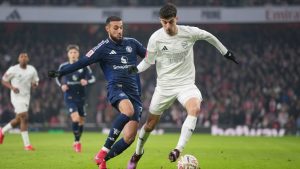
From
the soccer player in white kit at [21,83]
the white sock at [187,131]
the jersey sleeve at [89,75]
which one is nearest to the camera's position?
the white sock at [187,131]

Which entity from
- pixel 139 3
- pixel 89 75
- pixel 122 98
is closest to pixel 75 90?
pixel 89 75

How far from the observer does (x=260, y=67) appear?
3359cm

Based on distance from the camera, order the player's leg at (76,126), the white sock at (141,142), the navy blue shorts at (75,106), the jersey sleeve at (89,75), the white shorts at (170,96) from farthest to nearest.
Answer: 1. the jersey sleeve at (89,75)
2. the navy blue shorts at (75,106)
3. the player's leg at (76,126)
4. the white sock at (141,142)
5. the white shorts at (170,96)

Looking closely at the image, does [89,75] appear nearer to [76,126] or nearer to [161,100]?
[76,126]

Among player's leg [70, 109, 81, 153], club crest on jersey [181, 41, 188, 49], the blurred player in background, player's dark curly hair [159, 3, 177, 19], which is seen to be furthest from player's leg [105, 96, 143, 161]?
the blurred player in background

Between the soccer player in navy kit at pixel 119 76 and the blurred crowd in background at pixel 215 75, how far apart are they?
19346 mm

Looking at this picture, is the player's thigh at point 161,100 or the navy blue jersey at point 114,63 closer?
the player's thigh at point 161,100

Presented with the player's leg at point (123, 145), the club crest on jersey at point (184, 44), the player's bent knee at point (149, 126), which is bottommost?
the player's leg at point (123, 145)

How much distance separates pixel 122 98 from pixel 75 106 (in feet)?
20.1

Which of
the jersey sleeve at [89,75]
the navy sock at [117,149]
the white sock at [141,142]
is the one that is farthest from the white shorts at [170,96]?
the jersey sleeve at [89,75]

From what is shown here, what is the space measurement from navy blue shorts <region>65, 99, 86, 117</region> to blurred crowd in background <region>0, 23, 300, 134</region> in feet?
45.5

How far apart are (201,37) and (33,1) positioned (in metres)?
26.2

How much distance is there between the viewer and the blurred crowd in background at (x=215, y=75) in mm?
29270

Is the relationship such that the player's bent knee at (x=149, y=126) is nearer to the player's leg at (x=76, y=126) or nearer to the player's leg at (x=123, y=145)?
the player's leg at (x=123, y=145)
